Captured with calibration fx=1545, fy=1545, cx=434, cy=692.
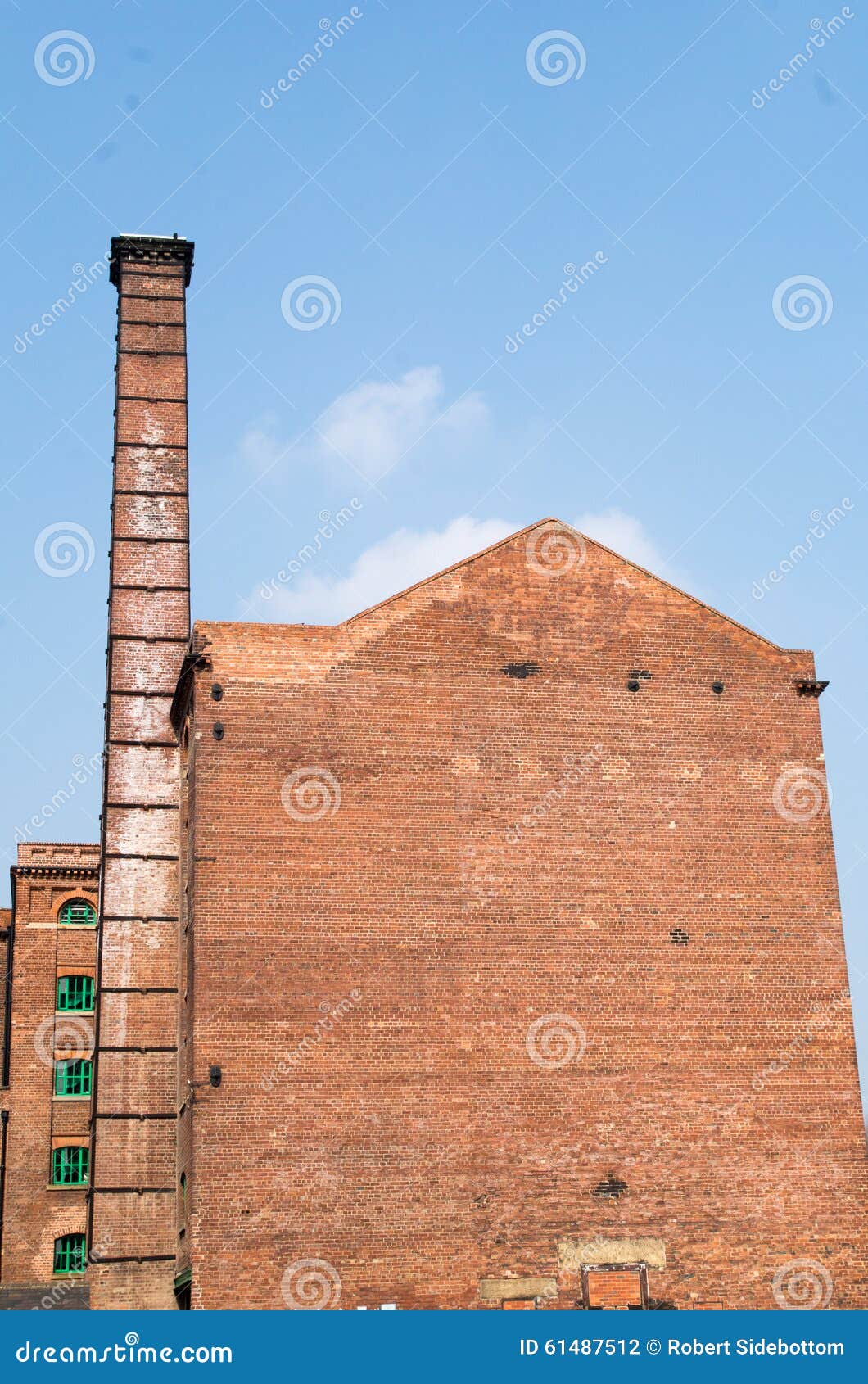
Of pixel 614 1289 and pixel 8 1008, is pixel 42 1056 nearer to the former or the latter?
pixel 8 1008

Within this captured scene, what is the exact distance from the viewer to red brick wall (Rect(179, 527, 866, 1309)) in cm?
2072

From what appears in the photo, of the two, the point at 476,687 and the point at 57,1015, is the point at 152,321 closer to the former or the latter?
the point at 476,687

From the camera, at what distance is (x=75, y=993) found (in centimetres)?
3666

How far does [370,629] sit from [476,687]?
1.81 metres

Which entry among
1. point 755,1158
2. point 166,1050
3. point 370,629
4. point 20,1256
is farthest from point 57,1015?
point 755,1158

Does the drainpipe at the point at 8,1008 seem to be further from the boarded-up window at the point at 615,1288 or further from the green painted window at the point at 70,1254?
the boarded-up window at the point at 615,1288

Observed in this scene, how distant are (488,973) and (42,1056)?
57.2 feet

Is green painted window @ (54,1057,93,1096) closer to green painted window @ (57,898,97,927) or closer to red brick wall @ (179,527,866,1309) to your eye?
green painted window @ (57,898,97,927)

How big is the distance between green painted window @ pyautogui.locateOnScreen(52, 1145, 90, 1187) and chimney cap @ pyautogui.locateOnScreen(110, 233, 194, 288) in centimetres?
1922

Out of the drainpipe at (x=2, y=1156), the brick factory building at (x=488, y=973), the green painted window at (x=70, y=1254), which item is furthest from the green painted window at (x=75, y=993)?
the brick factory building at (x=488, y=973)

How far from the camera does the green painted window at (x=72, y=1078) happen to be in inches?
1401

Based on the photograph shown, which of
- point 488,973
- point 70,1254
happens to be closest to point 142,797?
point 488,973

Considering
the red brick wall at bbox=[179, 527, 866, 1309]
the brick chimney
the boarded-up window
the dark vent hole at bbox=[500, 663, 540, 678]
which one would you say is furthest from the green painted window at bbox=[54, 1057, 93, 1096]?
the boarded-up window

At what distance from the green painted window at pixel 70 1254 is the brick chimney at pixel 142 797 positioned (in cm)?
1104
